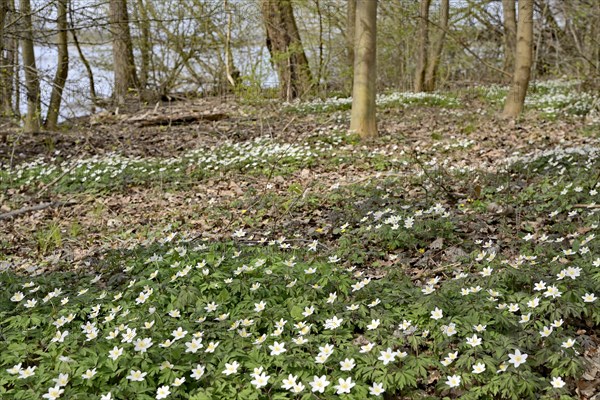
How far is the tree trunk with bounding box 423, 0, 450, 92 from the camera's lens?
1462 centimetres

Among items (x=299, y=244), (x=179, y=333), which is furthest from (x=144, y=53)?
Result: (x=179, y=333)

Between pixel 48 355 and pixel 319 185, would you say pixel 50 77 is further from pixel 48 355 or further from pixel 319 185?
pixel 48 355

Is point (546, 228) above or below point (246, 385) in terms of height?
above

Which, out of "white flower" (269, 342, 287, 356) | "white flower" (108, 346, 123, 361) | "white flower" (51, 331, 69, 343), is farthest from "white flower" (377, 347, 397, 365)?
"white flower" (51, 331, 69, 343)

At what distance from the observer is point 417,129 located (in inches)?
387

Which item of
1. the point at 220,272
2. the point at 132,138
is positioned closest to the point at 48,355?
the point at 220,272

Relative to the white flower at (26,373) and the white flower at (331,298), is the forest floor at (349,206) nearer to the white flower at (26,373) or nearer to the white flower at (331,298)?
the white flower at (26,373)

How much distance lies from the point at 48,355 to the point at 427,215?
3.31 m

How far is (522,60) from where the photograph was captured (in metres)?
9.65

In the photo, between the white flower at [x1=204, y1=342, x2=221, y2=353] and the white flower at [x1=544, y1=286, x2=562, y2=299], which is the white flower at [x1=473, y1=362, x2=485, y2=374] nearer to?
the white flower at [x1=544, y1=286, x2=562, y2=299]

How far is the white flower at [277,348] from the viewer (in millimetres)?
2875

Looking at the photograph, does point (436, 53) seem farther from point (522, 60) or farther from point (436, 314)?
point (436, 314)

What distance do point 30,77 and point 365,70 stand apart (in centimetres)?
513

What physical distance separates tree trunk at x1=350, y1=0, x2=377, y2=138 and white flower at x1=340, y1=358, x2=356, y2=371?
21.2ft
